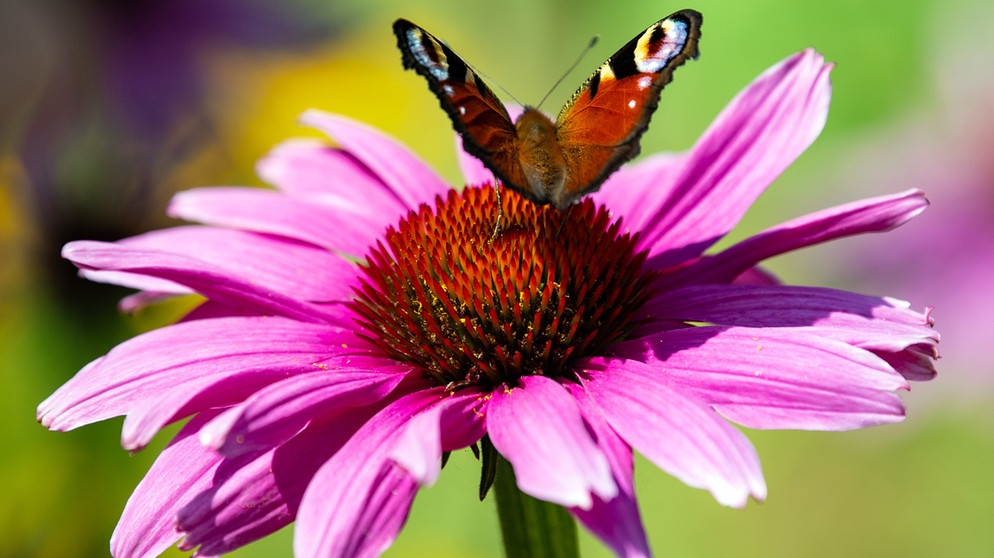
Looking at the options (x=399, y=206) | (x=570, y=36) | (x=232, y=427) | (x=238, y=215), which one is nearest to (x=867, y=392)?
(x=232, y=427)

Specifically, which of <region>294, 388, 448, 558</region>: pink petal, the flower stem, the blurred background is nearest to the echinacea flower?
<region>294, 388, 448, 558</region>: pink petal

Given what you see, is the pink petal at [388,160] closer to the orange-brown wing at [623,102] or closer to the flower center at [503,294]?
the flower center at [503,294]

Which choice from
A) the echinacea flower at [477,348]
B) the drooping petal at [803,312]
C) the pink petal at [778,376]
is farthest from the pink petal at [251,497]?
the drooping petal at [803,312]

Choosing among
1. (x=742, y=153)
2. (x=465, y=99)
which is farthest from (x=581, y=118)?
(x=742, y=153)

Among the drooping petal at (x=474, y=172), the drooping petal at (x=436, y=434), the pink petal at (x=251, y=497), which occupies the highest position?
the drooping petal at (x=474, y=172)

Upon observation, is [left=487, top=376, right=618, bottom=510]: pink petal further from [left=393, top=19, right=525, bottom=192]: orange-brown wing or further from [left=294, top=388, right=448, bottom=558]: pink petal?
[left=393, top=19, right=525, bottom=192]: orange-brown wing

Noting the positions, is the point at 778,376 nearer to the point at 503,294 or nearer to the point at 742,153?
the point at 503,294
